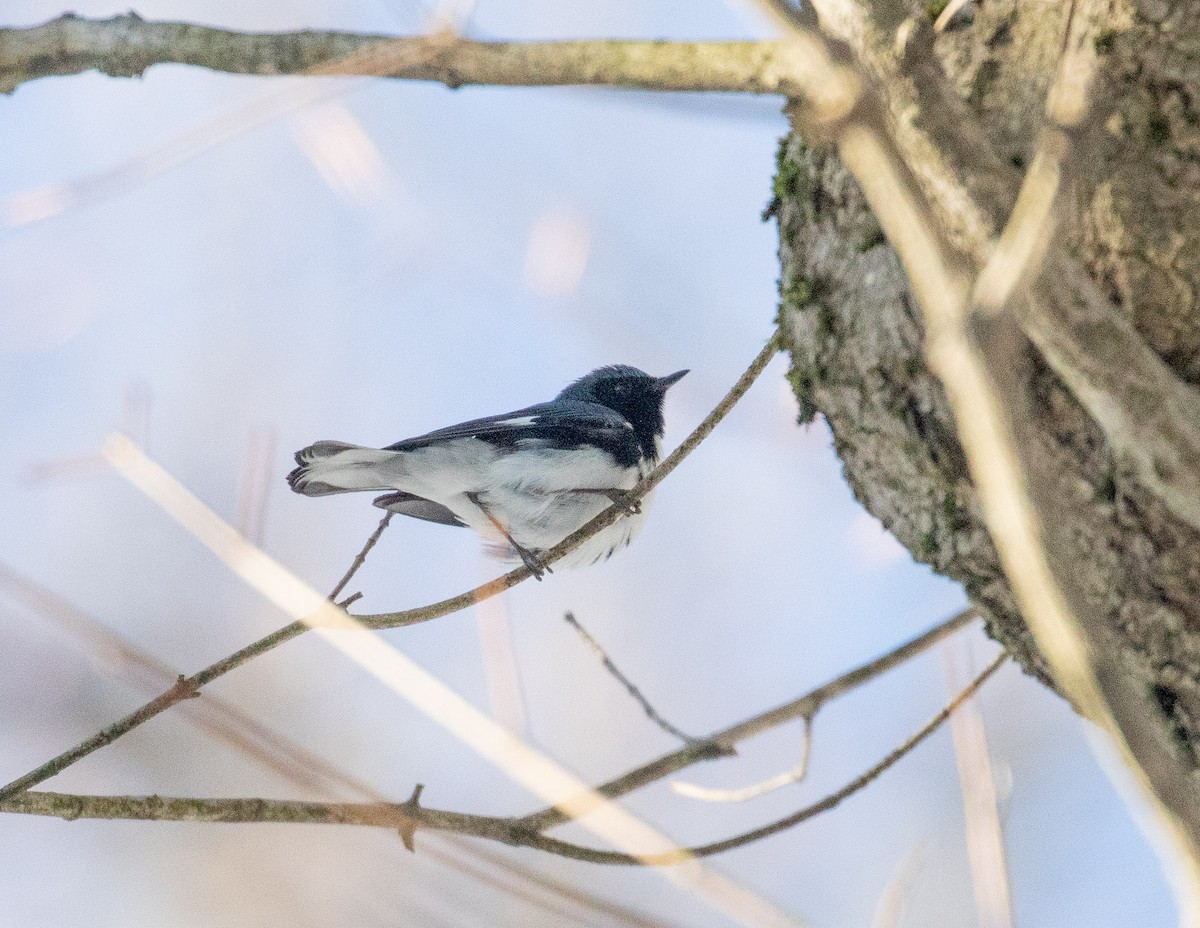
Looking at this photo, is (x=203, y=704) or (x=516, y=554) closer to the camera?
(x=203, y=704)

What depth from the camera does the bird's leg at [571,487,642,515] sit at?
109 inches

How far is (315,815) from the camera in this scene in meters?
2.05

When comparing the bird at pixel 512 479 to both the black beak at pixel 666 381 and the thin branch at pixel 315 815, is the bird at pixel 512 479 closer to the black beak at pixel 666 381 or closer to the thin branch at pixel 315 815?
the black beak at pixel 666 381

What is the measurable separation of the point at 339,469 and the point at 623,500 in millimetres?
1383

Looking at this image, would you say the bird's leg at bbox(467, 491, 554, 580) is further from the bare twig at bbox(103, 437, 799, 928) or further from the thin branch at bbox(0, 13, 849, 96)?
the thin branch at bbox(0, 13, 849, 96)

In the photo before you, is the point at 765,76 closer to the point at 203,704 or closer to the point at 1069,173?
the point at 1069,173

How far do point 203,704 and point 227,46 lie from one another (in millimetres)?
1287

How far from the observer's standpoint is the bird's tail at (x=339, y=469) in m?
3.57

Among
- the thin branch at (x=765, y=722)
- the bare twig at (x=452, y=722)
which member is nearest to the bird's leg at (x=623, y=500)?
the thin branch at (x=765, y=722)

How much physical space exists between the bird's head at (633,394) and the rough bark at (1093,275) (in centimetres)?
262

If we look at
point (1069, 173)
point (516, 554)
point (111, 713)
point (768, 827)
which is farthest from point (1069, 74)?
point (111, 713)

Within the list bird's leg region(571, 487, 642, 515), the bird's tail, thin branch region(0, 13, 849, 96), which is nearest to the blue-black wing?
the bird's tail

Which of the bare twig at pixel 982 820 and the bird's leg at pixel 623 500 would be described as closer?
the bare twig at pixel 982 820

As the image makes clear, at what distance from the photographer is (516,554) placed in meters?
4.11
